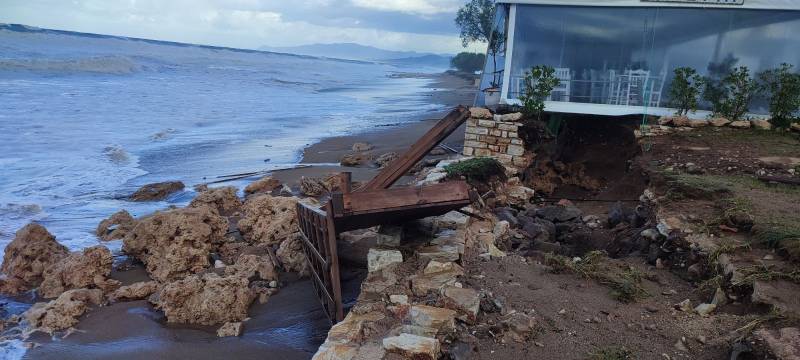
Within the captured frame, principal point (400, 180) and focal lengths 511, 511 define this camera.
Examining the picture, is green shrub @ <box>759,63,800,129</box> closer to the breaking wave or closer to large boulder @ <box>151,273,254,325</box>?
large boulder @ <box>151,273,254,325</box>

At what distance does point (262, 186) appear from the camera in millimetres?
11602

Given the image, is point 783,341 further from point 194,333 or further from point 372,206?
point 194,333

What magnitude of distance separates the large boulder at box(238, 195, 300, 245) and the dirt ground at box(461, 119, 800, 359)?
13.1 ft

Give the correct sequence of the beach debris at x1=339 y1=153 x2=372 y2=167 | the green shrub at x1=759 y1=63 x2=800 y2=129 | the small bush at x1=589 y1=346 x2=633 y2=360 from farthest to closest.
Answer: the beach debris at x1=339 y1=153 x2=372 y2=167 < the green shrub at x1=759 y1=63 x2=800 y2=129 < the small bush at x1=589 y1=346 x2=633 y2=360

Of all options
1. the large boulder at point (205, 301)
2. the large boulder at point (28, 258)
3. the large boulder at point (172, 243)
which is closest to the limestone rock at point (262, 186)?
the large boulder at point (172, 243)

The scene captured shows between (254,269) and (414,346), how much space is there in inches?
162

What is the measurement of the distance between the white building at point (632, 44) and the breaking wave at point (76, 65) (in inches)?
1462

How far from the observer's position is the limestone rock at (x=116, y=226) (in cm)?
882

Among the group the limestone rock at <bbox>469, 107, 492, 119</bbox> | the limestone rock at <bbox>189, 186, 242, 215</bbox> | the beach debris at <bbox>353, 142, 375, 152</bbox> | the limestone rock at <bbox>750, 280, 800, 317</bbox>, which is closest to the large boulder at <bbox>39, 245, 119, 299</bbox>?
the limestone rock at <bbox>189, 186, 242, 215</bbox>

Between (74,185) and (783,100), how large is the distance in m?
16.1

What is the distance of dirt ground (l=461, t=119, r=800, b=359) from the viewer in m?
4.33

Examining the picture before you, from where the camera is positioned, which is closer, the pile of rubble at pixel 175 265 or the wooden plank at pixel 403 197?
the wooden plank at pixel 403 197

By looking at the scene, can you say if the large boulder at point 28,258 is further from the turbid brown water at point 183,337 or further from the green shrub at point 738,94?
the green shrub at point 738,94

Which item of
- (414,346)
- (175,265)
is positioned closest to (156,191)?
(175,265)
